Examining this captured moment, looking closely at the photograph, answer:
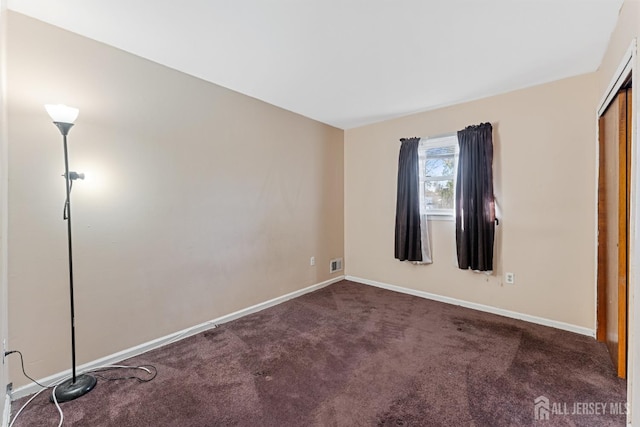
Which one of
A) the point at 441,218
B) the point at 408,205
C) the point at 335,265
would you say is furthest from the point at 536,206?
the point at 335,265

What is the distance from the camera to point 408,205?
3.68 m

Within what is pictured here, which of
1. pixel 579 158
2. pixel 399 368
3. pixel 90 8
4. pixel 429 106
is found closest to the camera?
pixel 90 8

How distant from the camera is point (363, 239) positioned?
14.1 ft

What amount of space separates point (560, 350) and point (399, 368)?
142 centimetres

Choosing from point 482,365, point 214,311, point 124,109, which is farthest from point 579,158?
point 124,109

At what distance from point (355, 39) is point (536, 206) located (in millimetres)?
2416

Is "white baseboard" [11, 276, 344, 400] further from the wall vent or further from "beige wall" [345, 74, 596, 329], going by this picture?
"beige wall" [345, 74, 596, 329]

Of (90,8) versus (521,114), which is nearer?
(90,8)

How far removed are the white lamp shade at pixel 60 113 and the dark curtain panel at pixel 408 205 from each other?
3.33 meters

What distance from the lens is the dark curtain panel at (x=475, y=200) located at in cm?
303

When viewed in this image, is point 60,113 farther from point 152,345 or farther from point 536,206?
point 536,206

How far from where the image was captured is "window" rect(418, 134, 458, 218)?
11.3ft

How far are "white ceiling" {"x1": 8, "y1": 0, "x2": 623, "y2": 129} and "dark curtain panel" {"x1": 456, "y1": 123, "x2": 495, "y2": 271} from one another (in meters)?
0.54

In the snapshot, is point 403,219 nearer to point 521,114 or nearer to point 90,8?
point 521,114
